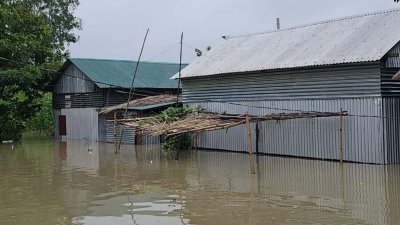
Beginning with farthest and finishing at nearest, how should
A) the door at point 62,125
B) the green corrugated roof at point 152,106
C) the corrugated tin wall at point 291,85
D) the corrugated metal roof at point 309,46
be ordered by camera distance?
the door at point 62,125
the green corrugated roof at point 152,106
the corrugated metal roof at point 309,46
the corrugated tin wall at point 291,85

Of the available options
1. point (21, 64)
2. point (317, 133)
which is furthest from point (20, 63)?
point (317, 133)

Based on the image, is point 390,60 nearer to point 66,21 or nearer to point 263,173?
point 263,173

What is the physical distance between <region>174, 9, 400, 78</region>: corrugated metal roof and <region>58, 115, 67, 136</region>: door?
11722mm

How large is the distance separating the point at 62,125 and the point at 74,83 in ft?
10.1

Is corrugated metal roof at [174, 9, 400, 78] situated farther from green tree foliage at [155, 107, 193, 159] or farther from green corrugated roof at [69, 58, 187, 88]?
green corrugated roof at [69, 58, 187, 88]

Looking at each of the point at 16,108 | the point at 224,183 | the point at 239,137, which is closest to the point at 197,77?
the point at 239,137

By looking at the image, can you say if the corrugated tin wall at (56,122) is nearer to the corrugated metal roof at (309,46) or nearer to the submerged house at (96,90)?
the submerged house at (96,90)

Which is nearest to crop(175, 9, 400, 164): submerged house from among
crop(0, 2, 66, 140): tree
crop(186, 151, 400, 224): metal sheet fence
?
crop(186, 151, 400, 224): metal sheet fence

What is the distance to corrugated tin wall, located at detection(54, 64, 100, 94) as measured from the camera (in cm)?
2898

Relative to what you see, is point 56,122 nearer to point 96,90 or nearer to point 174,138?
point 96,90

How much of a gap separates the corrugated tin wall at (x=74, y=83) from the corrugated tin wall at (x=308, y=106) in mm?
9261

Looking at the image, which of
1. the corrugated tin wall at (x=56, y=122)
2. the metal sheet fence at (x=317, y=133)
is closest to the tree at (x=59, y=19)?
the corrugated tin wall at (x=56, y=122)

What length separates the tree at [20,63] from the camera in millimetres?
27000

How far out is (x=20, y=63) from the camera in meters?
27.6
